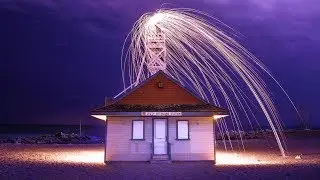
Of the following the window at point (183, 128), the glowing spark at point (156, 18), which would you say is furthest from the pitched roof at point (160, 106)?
the glowing spark at point (156, 18)

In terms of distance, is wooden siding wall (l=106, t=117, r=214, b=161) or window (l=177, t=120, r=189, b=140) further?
window (l=177, t=120, r=189, b=140)

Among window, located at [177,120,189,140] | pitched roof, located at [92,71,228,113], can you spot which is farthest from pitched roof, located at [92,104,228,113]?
window, located at [177,120,189,140]

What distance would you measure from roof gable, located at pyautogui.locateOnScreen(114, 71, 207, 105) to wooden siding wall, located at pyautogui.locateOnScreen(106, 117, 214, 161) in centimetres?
118

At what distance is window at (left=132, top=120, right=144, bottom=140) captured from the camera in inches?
982

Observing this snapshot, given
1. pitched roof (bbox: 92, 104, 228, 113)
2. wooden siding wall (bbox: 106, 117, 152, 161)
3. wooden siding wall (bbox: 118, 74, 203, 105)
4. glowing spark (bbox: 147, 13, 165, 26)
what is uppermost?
glowing spark (bbox: 147, 13, 165, 26)

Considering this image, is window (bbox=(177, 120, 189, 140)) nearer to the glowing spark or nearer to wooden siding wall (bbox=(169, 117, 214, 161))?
wooden siding wall (bbox=(169, 117, 214, 161))

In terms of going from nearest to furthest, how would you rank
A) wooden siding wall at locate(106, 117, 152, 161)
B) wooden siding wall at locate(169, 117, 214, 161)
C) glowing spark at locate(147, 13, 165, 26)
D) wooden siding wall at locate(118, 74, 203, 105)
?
glowing spark at locate(147, 13, 165, 26) → wooden siding wall at locate(106, 117, 152, 161) → wooden siding wall at locate(169, 117, 214, 161) → wooden siding wall at locate(118, 74, 203, 105)

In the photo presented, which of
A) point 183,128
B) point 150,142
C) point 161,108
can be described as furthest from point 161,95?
point 150,142

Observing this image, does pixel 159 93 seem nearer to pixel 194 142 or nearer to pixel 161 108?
pixel 161 108

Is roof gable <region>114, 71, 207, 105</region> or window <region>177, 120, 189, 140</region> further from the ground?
roof gable <region>114, 71, 207, 105</region>

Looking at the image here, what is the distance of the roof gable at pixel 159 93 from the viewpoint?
25.7m

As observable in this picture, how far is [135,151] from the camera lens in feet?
81.9

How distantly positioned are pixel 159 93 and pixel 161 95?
0.16 metres

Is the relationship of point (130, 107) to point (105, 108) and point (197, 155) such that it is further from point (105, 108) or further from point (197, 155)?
point (197, 155)
